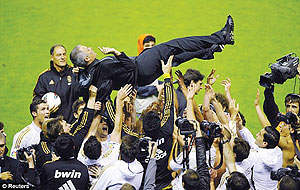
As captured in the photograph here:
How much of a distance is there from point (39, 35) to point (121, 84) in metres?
6.73

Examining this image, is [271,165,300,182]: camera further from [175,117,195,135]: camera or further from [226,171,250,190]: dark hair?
[175,117,195,135]: camera

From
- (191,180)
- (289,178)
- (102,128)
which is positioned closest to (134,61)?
(102,128)

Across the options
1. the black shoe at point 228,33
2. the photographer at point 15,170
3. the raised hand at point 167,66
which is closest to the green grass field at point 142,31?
the black shoe at point 228,33

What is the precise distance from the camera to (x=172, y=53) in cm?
715

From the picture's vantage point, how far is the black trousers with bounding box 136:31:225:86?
708 centimetres

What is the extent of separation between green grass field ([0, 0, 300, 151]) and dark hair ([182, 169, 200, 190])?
18.8ft

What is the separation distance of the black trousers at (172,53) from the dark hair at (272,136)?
1500 mm

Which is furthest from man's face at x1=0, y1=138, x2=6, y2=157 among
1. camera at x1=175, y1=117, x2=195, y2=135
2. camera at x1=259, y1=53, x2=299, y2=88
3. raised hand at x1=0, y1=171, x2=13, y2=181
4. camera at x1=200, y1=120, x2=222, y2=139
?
camera at x1=259, y1=53, x2=299, y2=88

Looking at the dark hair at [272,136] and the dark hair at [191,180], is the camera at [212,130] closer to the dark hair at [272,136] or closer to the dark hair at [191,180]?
the dark hair at [191,180]

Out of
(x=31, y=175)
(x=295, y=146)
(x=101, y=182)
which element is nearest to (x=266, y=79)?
(x=295, y=146)

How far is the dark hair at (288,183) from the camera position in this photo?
504 cm

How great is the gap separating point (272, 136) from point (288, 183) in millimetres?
1184

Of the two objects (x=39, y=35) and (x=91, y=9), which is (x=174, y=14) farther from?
(x=39, y=35)

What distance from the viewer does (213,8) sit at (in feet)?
46.9
